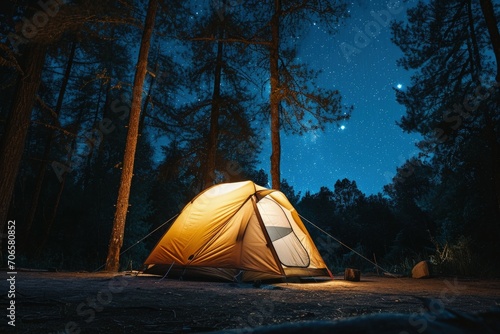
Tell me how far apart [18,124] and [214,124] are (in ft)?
22.6

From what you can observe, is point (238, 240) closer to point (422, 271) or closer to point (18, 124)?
point (422, 271)

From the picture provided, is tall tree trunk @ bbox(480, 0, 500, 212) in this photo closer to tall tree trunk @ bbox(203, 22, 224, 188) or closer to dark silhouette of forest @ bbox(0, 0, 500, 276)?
dark silhouette of forest @ bbox(0, 0, 500, 276)

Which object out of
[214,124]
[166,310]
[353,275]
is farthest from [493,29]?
[166,310]

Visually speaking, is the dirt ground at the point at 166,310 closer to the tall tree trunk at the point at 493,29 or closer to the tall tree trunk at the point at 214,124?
the tall tree trunk at the point at 493,29

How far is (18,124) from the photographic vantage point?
780 cm

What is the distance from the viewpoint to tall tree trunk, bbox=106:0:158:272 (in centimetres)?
855

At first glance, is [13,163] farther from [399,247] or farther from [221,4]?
[399,247]

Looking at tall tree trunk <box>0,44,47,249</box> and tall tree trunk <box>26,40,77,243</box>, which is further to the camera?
tall tree trunk <box>26,40,77,243</box>

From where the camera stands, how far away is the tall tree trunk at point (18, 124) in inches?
301

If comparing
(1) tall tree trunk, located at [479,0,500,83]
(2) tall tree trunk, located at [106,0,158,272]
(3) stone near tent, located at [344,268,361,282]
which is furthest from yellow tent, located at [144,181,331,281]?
(1) tall tree trunk, located at [479,0,500,83]

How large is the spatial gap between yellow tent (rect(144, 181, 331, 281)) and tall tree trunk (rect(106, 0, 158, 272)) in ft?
5.97

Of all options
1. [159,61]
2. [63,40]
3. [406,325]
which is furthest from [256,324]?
[159,61]

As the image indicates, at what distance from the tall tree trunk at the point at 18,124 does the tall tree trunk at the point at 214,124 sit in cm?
626

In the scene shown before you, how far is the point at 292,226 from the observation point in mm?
7707
